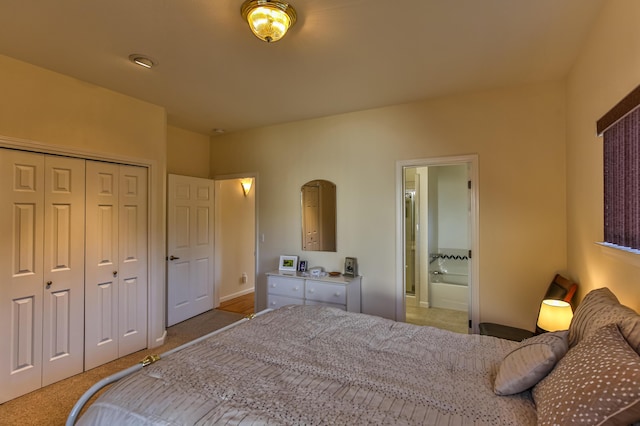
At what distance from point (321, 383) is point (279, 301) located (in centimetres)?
246

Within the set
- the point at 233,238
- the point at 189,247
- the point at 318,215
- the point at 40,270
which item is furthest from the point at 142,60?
the point at 233,238

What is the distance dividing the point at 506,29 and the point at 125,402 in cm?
285

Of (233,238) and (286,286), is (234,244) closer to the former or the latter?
(233,238)

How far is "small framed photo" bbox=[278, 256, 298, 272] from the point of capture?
3914mm

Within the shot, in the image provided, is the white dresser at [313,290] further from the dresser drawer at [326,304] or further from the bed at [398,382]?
the bed at [398,382]

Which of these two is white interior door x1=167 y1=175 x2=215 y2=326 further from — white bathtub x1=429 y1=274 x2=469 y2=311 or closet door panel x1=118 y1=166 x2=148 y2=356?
white bathtub x1=429 y1=274 x2=469 y2=311

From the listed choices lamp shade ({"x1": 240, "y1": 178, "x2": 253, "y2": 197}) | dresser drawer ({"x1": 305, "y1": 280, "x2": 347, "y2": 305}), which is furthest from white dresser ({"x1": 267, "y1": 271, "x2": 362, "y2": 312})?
lamp shade ({"x1": 240, "y1": 178, "x2": 253, "y2": 197})

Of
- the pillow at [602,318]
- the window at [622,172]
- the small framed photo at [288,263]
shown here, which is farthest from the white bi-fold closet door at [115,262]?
the window at [622,172]

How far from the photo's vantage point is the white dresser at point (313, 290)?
132 inches

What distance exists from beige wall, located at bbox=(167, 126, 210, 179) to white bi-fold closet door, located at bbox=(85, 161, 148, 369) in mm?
921

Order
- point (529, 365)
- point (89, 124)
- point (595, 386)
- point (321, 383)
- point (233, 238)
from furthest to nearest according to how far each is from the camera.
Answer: point (233, 238) < point (89, 124) < point (321, 383) < point (529, 365) < point (595, 386)

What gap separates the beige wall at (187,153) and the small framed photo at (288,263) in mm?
1849

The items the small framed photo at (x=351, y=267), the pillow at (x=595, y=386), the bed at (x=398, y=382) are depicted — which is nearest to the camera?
the pillow at (x=595, y=386)

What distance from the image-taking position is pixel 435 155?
10.5ft
